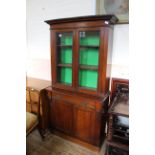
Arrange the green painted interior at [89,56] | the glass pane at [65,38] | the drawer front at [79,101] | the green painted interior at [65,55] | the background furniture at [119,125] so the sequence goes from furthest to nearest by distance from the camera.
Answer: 1. the green painted interior at [65,55]
2. the glass pane at [65,38]
3. the green painted interior at [89,56]
4. the drawer front at [79,101]
5. the background furniture at [119,125]

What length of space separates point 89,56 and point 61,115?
100 centimetres

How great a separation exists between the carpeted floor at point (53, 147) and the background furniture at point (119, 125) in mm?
371

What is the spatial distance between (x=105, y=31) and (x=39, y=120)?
1.66m

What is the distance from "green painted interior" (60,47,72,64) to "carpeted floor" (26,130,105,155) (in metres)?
1.27

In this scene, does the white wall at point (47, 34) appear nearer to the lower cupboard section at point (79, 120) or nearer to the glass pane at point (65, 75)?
the glass pane at point (65, 75)

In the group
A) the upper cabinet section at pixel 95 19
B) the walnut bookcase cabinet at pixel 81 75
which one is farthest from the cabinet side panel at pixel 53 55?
the upper cabinet section at pixel 95 19

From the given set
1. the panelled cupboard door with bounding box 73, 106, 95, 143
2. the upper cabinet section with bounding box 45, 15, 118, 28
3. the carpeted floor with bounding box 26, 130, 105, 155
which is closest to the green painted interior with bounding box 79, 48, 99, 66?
the upper cabinet section with bounding box 45, 15, 118, 28

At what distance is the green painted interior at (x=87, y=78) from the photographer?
2021 millimetres

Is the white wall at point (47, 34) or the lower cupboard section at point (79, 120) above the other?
the white wall at point (47, 34)

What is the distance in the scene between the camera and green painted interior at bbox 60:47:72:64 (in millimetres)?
2187

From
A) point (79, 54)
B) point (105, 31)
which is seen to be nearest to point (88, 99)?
point (79, 54)

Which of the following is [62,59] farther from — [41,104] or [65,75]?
[41,104]
